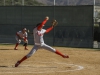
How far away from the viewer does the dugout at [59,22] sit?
1171 inches

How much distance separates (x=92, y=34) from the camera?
29359 mm

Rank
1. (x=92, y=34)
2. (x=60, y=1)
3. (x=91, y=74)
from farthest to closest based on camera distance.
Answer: (x=60, y=1), (x=92, y=34), (x=91, y=74)

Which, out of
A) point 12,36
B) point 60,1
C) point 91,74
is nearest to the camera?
point 91,74

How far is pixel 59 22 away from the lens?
3086 centimetres

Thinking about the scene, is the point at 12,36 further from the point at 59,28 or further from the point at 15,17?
the point at 59,28

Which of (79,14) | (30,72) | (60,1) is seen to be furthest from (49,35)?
(30,72)

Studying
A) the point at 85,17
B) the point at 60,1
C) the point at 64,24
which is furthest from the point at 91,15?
the point at 60,1

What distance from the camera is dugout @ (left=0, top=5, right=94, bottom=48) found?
2973 centimetres

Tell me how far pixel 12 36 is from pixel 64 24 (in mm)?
5356

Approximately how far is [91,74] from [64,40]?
1913 centimetres

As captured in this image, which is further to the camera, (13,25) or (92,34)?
(13,25)

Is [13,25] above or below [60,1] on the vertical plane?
below

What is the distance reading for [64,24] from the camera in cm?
3062

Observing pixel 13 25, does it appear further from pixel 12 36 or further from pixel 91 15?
pixel 91 15
